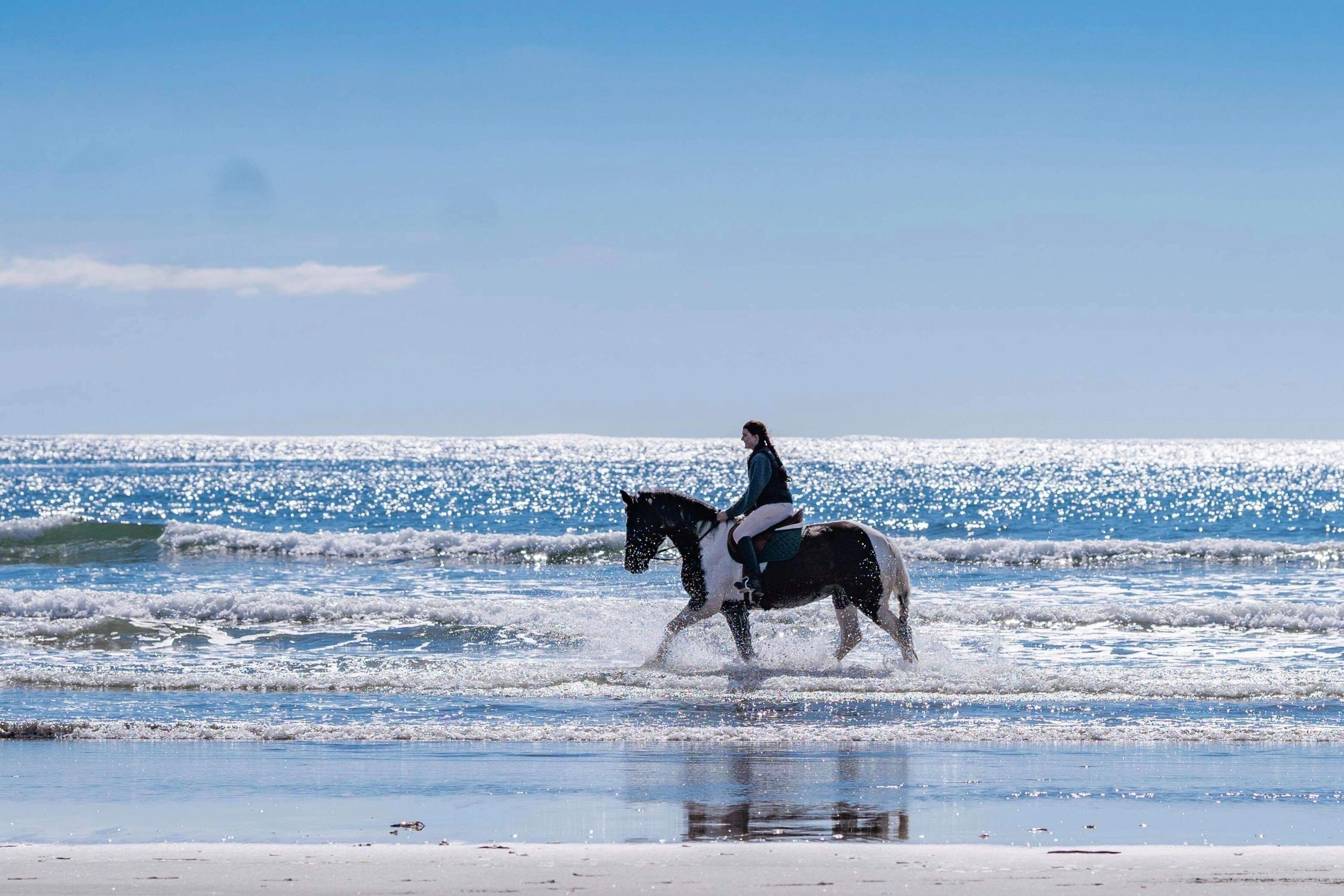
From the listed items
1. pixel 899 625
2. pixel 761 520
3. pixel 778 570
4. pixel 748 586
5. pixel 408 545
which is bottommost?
pixel 408 545

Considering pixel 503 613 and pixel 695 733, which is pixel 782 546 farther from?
pixel 503 613

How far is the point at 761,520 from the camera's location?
526 inches

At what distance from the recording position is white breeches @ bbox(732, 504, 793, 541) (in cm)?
1337

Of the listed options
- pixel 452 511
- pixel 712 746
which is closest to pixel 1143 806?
pixel 712 746

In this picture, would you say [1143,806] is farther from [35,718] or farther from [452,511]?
[452,511]

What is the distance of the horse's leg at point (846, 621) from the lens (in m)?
13.8

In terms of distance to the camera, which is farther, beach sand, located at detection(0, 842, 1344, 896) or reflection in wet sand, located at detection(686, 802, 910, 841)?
reflection in wet sand, located at detection(686, 802, 910, 841)

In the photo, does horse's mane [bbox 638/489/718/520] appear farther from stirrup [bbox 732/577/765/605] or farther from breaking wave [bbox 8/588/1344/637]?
breaking wave [bbox 8/588/1344/637]

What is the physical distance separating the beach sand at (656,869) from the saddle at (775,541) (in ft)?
23.2

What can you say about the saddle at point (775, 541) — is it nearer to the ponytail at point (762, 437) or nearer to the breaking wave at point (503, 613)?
the ponytail at point (762, 437)

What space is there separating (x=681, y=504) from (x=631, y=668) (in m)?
1.73

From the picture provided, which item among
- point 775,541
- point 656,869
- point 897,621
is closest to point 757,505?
point 775,541

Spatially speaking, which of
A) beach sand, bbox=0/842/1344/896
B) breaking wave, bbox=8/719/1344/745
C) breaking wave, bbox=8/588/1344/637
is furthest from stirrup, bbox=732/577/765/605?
beach sand, bbox=0/842/1344/896

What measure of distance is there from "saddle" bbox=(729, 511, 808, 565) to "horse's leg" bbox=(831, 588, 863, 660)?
27.9 inches
